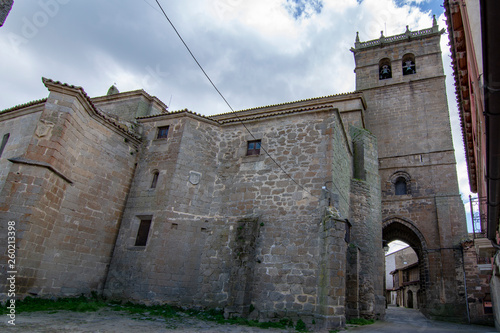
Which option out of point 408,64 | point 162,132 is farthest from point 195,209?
point 408,64

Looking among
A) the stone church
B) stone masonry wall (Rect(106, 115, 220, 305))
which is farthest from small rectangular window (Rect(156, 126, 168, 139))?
stone masonry wall (Rect(106, 115, 220, 305))

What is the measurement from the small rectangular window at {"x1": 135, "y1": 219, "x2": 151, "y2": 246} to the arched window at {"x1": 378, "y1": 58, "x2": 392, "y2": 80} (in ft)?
63.4

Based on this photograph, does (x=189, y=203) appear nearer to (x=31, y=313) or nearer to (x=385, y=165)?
(x=31, y=313)

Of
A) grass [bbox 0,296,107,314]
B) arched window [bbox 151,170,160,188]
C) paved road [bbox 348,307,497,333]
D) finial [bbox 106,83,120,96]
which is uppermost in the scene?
finial [bbox 106,83,120,96]

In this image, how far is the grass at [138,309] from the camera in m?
8.01

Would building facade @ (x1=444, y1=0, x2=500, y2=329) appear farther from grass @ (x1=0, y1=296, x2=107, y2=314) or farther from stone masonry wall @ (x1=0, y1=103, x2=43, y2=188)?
stone masonry wall @ (x1=0, y1=103, x2=43, y2=188)

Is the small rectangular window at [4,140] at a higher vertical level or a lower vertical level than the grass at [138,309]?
higher

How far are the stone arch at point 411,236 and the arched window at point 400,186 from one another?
1.60 metres

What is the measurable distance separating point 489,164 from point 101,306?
970 centimetres

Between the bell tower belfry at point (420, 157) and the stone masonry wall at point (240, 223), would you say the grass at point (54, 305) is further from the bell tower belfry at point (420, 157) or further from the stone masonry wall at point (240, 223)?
the bell tower belfry at point (420, 157)

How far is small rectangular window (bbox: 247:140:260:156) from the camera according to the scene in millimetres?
11517

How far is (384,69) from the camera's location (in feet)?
75.5

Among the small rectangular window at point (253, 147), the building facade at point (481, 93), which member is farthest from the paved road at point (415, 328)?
the small rectangular window at point (253, 147)

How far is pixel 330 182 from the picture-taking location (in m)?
9.76
